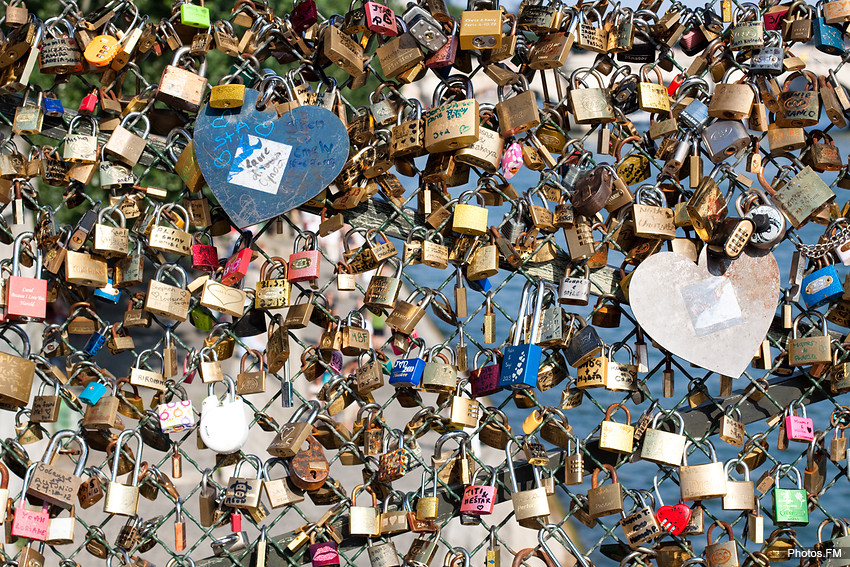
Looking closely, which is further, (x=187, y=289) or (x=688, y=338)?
(x=688, y=338)

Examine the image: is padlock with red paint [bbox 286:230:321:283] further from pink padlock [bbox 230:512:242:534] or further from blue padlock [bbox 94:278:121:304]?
pink padlock [bbox 230:512:242:534]

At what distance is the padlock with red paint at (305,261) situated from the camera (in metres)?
2.06

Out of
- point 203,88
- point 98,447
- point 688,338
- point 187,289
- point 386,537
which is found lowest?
point 386,537

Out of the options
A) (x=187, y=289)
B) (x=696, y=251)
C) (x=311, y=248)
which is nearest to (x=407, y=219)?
(x=311, y=248)

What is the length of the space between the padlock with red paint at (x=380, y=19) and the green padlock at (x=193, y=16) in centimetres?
41

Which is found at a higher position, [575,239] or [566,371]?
[575,239]

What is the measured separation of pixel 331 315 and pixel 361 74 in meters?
0.64

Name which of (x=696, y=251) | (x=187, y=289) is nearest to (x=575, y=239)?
(x=696, y=251)

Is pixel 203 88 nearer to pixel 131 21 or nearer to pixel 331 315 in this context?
pixel 131 21

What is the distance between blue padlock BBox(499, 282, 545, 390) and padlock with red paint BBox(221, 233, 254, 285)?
72 cm

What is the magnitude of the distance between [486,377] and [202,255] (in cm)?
81

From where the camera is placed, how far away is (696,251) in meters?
2.28

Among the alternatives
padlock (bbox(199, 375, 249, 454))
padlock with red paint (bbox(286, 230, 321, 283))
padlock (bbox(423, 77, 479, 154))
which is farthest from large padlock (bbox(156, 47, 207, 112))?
padlock (bbox(199, 375, 249, 454))

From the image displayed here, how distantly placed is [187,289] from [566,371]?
104 centimetres
